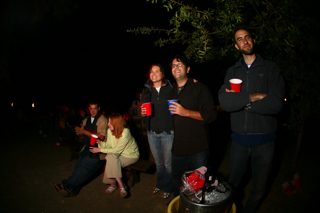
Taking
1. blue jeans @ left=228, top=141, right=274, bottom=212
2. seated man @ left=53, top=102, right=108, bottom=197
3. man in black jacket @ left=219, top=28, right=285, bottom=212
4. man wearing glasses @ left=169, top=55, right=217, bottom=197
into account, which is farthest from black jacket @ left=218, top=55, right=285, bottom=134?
seated man @ left=53, top=102, right=108, bottom=197

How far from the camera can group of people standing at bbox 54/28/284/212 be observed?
222 cm

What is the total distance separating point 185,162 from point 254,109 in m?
1.33

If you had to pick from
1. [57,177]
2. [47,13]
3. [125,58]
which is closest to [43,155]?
[57,177]

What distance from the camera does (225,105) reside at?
2.27 meters

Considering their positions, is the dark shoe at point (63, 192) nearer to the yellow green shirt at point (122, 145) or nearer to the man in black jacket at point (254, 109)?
the yellow green shirt at point (122, 145)

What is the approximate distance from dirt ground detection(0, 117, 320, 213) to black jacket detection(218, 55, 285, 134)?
6.16 feet

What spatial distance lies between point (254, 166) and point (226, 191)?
0.59 m

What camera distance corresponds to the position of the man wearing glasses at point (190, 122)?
110 inches

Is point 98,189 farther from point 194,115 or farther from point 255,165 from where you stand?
point 255,165

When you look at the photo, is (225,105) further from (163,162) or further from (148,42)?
(148,42)

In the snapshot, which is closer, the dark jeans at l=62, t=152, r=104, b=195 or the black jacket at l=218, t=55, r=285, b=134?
the black jacket at l=218, t=55, r=285, b=134

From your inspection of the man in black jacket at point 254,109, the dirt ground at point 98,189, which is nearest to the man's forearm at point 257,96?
the man in black jacket at point 254,109

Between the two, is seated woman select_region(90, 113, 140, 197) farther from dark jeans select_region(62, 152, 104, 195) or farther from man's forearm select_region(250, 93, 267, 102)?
man's forearm select_region(250, 93, 267, 102)

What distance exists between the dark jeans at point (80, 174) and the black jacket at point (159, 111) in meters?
1.62
